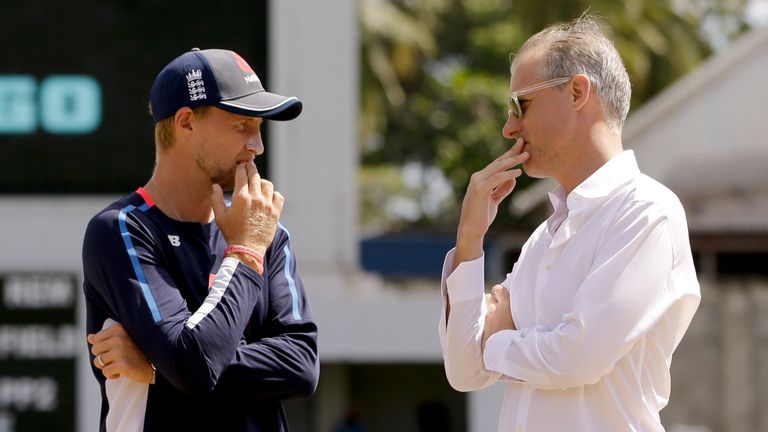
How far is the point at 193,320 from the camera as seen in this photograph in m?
2.50

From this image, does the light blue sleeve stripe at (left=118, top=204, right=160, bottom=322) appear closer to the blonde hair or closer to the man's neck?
the blonde hair

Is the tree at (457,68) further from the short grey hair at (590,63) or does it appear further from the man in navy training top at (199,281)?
the man in navy training top at (199,281)

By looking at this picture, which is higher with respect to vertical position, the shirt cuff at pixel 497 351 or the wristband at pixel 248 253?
the wristband at pixel 248 253

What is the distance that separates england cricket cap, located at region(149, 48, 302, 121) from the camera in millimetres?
2639

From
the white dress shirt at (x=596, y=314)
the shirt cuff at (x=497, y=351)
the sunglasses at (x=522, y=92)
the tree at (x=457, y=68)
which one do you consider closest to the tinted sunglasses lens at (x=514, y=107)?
the sunglasses at (x=522, y=92)

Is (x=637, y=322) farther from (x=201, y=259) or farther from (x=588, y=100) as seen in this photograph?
(x=201, y=259)

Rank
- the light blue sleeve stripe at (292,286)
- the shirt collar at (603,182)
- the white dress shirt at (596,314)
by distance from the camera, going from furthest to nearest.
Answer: the light blue sleeve stripe at (292,286) → the shirt collar at (603,182) → the white dress shirt at (596,314)

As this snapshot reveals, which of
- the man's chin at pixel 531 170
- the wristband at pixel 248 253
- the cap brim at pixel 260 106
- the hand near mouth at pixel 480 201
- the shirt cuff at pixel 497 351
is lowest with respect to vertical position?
the shirt cuff at pixel 497 351

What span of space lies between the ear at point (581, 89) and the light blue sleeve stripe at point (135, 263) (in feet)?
2.95

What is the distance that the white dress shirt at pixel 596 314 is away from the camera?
95.8 inches

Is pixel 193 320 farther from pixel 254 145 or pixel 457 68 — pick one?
pixel 457 68

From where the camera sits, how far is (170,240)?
103 inches

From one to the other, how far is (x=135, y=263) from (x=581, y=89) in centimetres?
94

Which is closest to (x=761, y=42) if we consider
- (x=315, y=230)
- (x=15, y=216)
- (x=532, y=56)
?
(x=315, y=230)
